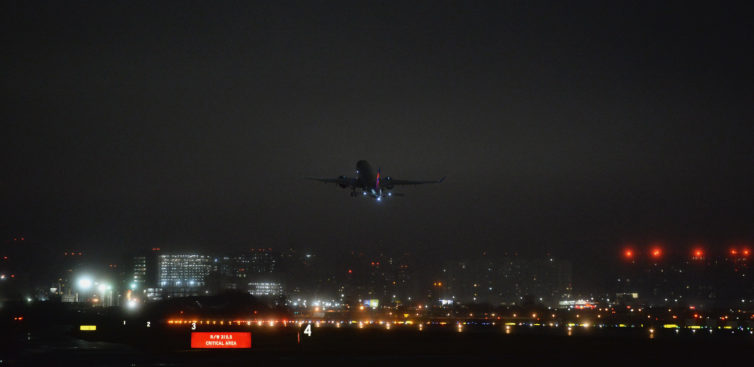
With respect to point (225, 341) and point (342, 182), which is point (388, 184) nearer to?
point (342, 182)

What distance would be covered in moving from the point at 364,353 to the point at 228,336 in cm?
862

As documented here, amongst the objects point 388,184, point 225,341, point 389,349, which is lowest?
point 389,349

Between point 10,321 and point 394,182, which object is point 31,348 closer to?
point 10,321

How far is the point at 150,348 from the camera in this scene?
5306 cm

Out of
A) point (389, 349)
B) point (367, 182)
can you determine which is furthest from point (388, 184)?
point (389, 349)

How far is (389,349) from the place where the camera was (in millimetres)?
52781

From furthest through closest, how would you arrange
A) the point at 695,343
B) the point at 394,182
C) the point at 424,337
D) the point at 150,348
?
the point at 394,182, the point at 424,337, the point at 695,343, the point at 150,348

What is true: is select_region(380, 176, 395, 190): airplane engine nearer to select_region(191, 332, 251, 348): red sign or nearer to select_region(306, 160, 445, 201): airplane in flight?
select_region(306, 160, 445, 201): airplane in flight

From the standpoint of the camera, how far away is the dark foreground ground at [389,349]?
44.3 m

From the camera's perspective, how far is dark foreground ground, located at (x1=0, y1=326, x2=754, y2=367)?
1745 inches

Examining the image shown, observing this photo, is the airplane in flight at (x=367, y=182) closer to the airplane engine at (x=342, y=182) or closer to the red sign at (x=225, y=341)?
the airplane engine at (x=342, y=182)

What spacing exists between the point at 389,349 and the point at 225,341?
10.3 m

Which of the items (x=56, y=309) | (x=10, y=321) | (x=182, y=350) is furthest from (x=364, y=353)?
(x=56, y=309)

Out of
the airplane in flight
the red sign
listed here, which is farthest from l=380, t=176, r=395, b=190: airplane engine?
the red sign
